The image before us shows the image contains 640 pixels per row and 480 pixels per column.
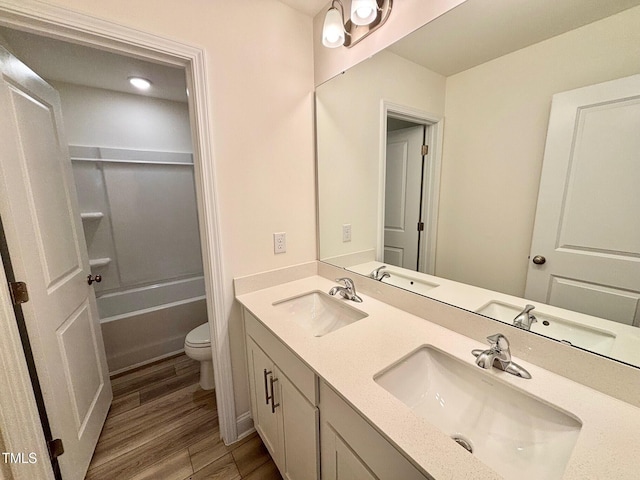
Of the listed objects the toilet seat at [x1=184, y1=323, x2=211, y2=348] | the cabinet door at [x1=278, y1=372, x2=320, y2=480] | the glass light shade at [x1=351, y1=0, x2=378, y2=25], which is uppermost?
the glass light shade at [x1=351, y1=0, x2=378, y2=25]

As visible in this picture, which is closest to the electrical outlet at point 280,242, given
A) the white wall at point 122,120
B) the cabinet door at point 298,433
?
the cabinet door at point 298,433

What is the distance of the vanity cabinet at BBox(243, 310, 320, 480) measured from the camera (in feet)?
2.92

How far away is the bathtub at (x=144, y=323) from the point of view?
6.72ft

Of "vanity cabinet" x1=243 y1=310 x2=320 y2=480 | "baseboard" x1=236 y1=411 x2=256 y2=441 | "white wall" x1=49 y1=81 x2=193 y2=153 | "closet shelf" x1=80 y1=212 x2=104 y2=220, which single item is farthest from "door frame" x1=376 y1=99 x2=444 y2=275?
"closet shelf" x1=80 y1=212 x2=104 y2=220

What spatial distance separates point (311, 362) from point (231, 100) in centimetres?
121

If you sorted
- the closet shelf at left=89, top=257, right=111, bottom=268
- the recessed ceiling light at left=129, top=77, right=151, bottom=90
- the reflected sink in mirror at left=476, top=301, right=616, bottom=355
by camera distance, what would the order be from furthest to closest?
the closet shelf at left=89, top=257, right=111, bottom=268, the recessed ceiling light at left=129, top=77, right=151, bottom=90, the reflected sink in mirror at left=476, top=301, right=616, bottom=355

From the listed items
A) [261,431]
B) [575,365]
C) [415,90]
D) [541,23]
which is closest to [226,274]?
[261,431]

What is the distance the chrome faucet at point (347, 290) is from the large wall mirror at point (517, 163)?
0.16m

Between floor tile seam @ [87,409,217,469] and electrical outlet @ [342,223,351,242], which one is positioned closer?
floor tile seam @ [87,409,217,469]

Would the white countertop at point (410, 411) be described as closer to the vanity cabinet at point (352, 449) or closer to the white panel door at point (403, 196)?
the vanity cabinet at point (352, 449)

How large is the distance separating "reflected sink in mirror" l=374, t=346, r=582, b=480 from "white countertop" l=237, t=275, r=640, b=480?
33 mm

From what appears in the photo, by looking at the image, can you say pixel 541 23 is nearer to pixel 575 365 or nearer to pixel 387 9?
pixel 387 9

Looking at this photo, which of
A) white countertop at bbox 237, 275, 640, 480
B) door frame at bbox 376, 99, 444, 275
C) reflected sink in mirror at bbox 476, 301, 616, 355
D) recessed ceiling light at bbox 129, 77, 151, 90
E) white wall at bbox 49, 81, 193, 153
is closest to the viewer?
white countertop at bbox 237, 275, 640, 480

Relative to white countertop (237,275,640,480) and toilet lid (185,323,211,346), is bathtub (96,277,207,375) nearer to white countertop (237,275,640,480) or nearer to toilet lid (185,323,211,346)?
toilet lid (185,323,211,346)
